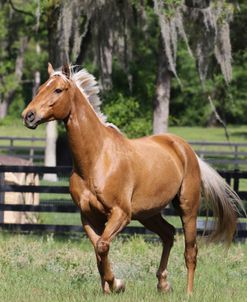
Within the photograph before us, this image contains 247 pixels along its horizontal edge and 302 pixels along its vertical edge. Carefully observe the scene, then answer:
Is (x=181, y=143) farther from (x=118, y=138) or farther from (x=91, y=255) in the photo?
(x=91, y=255)

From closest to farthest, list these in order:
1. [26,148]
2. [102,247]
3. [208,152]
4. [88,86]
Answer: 1. [102,247]
2. [88,86]
3. [26,148]
4. [208,152]

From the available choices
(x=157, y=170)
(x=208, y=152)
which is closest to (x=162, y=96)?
(x=208, y=152)

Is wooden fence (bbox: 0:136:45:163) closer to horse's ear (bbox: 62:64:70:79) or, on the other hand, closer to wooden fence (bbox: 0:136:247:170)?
wooden fence (bbox: 0:136:247:170)

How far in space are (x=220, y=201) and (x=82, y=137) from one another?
2.29m

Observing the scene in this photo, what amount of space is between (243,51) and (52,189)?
1113cm

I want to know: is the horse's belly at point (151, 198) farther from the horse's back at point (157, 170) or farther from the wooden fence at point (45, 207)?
the wooden fence at point (45, 207)

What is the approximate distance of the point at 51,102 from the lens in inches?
289

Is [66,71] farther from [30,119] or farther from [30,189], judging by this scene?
[30,189]

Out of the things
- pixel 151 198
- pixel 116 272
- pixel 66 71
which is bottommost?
pixel 116 272

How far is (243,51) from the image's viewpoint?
899 inches

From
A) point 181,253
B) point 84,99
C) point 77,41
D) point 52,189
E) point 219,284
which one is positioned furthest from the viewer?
point 77,41

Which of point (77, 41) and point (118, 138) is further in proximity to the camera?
point (77, 41)

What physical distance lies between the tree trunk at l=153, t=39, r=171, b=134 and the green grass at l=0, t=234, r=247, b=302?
6.74 meters

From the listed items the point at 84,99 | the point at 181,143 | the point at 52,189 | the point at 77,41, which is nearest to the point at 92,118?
the point at 84,99
